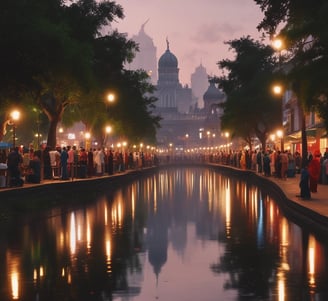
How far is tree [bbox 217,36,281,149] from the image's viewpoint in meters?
73.9

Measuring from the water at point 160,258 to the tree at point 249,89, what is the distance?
1986 inches

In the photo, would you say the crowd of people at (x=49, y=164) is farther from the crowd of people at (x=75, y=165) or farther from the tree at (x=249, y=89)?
the tree at (x=249, y=89)

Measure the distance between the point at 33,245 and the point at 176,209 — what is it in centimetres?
1144

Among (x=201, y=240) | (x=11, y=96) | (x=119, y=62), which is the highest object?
(x=119, y=62)

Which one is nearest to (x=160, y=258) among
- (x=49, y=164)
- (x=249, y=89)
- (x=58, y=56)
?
(x=58, y=56)

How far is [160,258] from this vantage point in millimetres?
13984

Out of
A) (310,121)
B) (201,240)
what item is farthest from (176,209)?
(310,121)

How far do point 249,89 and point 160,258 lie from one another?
206ft

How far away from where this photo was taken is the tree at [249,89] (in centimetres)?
7393

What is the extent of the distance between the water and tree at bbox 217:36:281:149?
50.4 metres

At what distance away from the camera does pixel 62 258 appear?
45.3 ft

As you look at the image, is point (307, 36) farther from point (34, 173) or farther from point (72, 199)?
point (34, 173)

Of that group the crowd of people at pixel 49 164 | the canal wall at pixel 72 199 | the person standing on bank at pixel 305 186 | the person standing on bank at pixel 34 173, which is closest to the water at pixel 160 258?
the canal wall at pixel 72 199

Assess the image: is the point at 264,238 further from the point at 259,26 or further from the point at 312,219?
the point at 259,26
